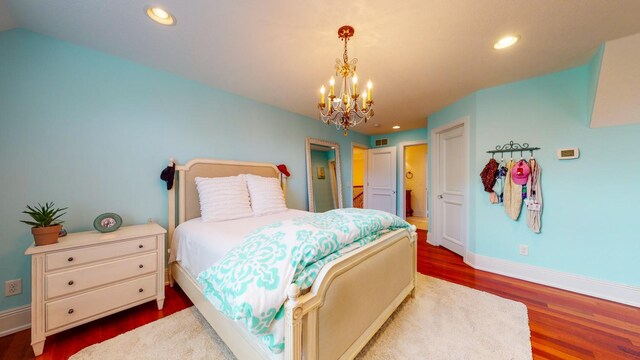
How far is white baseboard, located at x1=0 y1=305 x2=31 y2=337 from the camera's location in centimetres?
160

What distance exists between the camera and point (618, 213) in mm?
2107

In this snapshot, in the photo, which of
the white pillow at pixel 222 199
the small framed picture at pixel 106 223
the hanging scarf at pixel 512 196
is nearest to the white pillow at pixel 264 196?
the white pillow at pixel 222 199

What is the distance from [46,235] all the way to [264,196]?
1690 mm

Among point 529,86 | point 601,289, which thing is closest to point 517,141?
point 529,86

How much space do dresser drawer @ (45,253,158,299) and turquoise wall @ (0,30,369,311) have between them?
1.77 feet

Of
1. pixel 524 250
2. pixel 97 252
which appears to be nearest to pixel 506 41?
pixel 524 250

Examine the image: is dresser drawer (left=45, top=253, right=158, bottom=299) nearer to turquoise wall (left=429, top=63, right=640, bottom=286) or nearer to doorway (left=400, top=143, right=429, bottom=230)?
turquoise wall (left=429, top=63, right=640, bottom=286)

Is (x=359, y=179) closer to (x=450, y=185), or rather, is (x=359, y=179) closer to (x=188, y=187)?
(x=450, y=185)

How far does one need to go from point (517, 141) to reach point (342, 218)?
2.59 metres

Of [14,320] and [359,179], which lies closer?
[14,320]

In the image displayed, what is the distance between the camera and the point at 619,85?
194cm

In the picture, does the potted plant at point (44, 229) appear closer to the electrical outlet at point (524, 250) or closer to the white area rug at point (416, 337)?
the white area rug at point (416, 337)

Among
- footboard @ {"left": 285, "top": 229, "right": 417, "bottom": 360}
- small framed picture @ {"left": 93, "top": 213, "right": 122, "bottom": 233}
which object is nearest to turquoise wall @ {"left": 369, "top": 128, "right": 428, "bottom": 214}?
footboard @ {"left": 285, "top": 229, "right": 417, "bottom": 360}

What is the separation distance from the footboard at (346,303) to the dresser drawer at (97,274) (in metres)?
1.66
